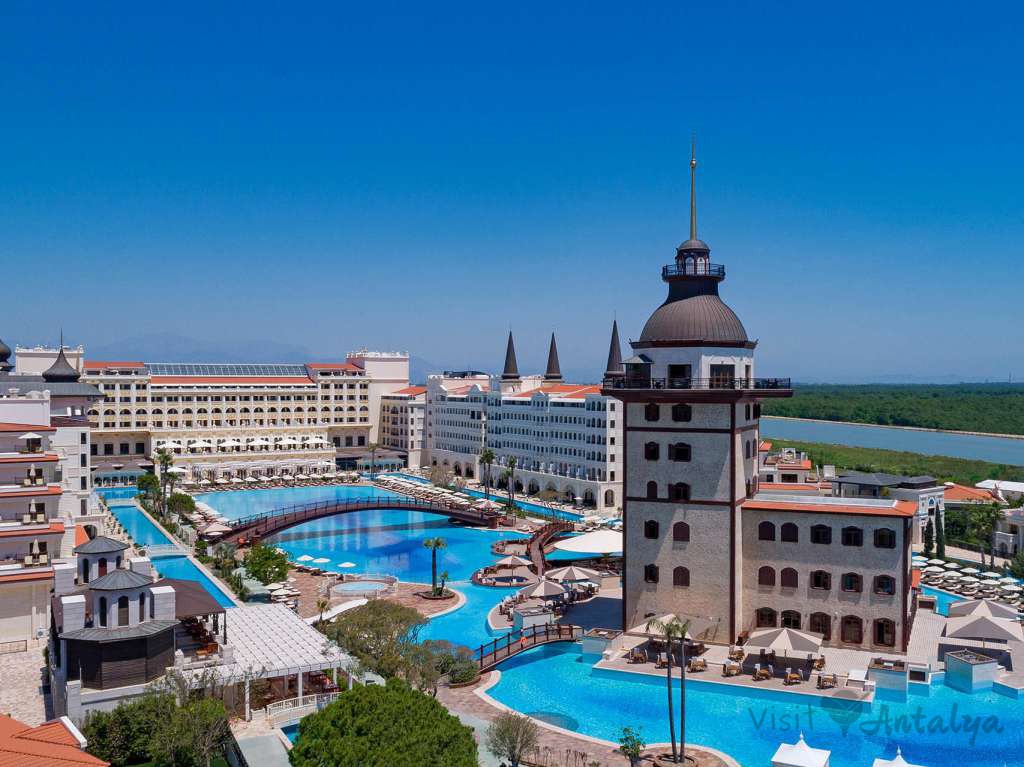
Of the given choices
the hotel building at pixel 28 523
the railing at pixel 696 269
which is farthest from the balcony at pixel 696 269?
the hotel building at pixel 28 523

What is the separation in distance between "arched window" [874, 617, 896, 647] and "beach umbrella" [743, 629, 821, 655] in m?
2.99

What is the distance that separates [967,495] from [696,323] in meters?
42.3

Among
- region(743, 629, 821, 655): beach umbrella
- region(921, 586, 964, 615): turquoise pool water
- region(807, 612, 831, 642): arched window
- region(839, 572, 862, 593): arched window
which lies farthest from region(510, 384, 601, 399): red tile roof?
region(743, 629, 821, 655): beach umbrella

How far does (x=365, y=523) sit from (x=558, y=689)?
46927mm

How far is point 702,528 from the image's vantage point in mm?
36875

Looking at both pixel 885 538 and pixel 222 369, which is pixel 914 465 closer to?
pixel 885 538

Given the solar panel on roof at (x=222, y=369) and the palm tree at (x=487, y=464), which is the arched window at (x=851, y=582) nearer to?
the palm tree at (x=487, y=464)

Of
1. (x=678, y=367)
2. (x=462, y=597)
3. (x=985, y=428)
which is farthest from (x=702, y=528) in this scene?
(x=985, y=428)

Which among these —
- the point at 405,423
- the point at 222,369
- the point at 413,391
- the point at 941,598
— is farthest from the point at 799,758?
the point at 222,369

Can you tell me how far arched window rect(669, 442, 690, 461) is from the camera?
37281mm

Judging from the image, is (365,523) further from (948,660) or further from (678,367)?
(948,660)

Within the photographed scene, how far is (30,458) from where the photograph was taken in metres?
39.4

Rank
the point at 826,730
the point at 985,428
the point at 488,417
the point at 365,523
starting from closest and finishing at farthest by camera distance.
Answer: the point at 826,730, the point at 365,523, the point at 488,417, the point at 985,428

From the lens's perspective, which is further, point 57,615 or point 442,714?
point 57,615
